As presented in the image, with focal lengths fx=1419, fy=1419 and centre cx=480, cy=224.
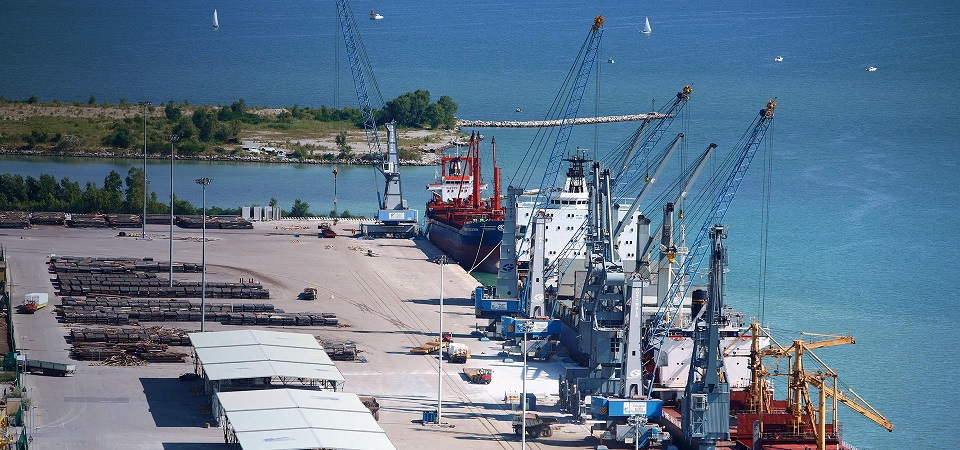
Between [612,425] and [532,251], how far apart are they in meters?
18.6

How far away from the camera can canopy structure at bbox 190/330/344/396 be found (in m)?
57.4

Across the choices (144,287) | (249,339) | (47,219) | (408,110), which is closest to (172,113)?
(408,110)

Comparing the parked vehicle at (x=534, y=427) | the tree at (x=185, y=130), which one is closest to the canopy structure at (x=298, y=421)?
the parked vehicle at (x=534, y=427)

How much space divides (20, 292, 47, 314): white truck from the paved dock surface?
2.26 feet

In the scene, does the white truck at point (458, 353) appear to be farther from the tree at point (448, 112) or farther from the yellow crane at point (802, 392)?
the tree at point (448, 112)

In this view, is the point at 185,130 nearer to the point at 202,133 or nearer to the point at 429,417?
the point at 202,133

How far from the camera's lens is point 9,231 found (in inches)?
4198

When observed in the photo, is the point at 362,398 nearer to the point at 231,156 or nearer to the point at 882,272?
the point at 882,272

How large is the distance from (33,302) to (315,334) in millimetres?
15807

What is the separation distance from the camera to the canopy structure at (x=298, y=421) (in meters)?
48.0

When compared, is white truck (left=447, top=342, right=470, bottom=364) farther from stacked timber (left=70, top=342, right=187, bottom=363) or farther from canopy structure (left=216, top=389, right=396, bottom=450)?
canopy structure (left=216, top=389, right=396, bottom=450)

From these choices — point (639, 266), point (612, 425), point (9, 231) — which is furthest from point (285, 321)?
point (9, 231)

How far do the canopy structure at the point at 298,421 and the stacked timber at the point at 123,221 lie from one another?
2357 inches

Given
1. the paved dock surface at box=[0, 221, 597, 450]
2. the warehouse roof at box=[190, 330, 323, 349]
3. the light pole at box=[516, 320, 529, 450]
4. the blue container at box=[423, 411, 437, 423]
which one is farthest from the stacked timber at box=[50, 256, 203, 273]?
the light pole at box=[516, 320, 529, 450]
